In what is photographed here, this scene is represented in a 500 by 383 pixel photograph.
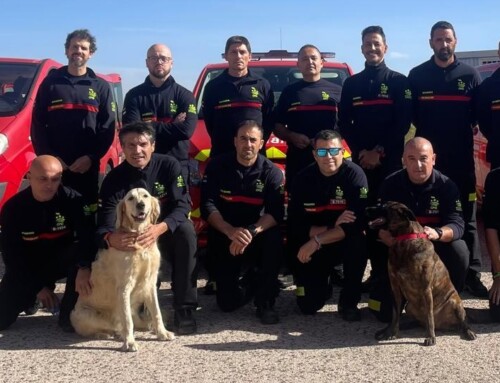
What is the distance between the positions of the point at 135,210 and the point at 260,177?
1.32 metres

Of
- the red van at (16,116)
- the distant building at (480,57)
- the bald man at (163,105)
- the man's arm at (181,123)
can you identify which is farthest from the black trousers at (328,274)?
the distant building at (480,57)

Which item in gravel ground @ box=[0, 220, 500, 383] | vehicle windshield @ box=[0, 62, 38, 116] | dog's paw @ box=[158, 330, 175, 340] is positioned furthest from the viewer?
vehicle windshield @ box=[0, 62, 38, 116]

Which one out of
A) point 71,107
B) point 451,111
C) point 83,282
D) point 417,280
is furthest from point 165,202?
point 451,111

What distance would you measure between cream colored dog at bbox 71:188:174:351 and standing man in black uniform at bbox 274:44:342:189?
193 cm

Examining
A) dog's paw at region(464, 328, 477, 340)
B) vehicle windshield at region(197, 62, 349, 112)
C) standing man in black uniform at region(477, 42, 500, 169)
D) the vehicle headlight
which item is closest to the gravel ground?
dog's paw at region(464, 328, 477, 340)

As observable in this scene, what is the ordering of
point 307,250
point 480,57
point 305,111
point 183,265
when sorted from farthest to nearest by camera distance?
point 480,57 < point 305,111 < point 307,250 < point 183,265

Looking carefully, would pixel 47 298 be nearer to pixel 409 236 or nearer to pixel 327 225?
pixel 327 225

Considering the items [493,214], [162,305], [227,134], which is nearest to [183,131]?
[227,134]

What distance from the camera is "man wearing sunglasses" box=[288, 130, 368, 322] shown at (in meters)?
5.01

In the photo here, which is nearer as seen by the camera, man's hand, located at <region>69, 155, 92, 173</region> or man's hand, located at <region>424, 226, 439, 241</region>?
man's hand, located at <region>424, 226, 439, 241</region>

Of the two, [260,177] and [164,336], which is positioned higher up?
[260,177]

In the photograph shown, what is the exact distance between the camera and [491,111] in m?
5.77

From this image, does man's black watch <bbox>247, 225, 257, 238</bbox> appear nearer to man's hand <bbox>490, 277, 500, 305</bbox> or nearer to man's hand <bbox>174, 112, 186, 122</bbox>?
man's hand <bbox>174, 112, 186, 122</bbox>

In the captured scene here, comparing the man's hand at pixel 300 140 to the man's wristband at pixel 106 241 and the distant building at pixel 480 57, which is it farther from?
the distant building at pixel 480 57
